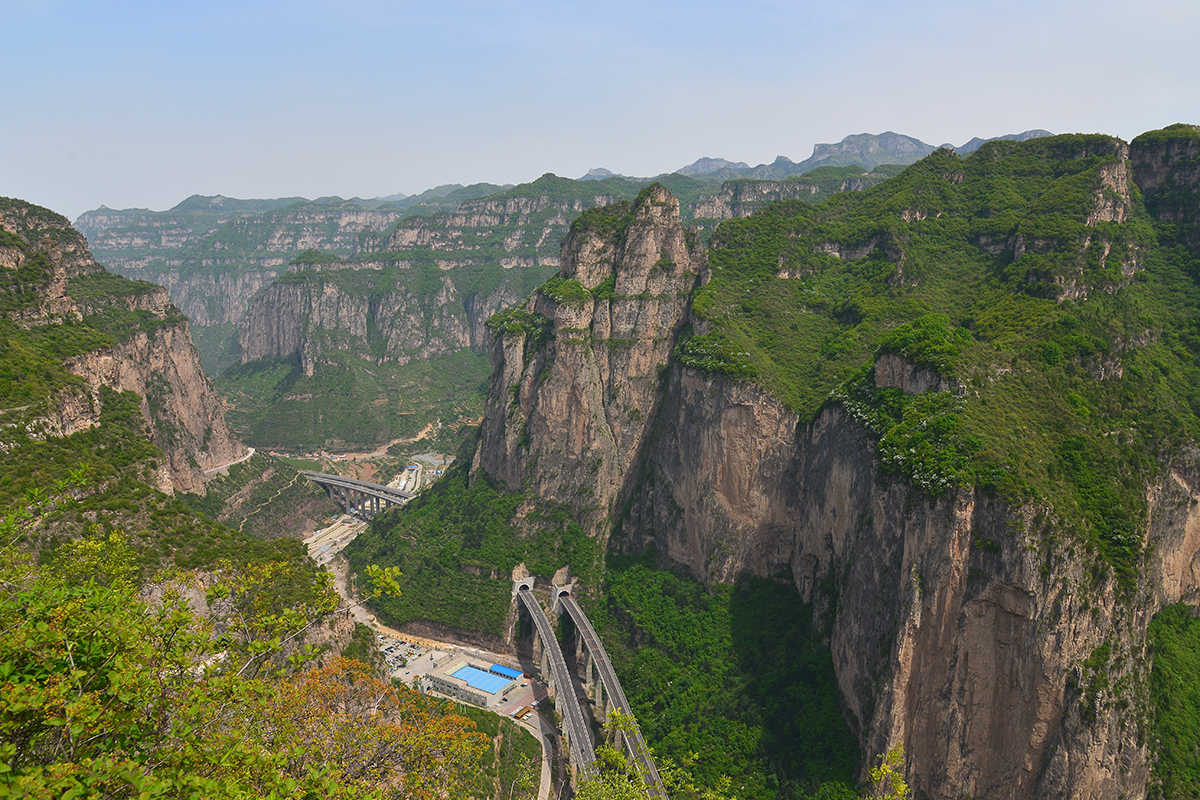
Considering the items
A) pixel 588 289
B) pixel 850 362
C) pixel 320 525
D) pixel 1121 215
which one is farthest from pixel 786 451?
pixel 320 525

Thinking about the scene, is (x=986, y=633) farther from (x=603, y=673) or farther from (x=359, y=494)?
(x=359, y=494)

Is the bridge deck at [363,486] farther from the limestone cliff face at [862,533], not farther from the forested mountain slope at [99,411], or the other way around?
the limestone cliff face at [862,533]

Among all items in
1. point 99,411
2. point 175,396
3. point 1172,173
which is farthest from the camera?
point 175,396

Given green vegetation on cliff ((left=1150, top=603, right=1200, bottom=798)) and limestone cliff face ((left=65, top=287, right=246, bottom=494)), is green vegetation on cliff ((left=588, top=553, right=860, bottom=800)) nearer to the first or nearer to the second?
→ green vegetation on cliff ((left=1150, top=603, right=1200, bottom=798))

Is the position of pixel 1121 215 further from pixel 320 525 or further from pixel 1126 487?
pixel 320 525

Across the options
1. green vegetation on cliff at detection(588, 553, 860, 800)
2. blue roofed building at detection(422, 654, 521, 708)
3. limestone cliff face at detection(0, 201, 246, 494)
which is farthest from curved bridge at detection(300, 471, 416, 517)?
green vegetation on cliff at detection(588, 553, 860, 800)

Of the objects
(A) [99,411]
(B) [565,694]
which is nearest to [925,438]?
(B) [565,694]
